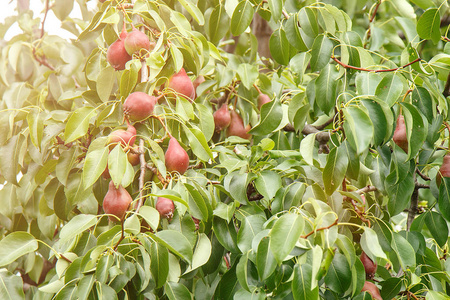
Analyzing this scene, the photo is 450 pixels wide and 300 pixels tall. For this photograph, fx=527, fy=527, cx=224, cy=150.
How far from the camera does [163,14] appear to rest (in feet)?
4.17

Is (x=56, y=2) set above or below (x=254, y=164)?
above

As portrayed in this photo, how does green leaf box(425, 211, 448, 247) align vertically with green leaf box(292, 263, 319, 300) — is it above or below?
below

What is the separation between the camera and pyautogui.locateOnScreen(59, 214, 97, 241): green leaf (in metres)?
0.91

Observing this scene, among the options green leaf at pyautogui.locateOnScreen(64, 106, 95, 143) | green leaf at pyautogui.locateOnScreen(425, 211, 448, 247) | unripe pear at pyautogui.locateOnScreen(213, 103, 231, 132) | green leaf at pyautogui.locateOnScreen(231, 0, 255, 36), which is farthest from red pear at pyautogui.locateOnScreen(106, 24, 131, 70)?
green leaf at pyautogui.locateOnScreen(425, 211, 448, 247)

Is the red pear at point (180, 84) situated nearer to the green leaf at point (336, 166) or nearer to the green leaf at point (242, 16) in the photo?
the green leaf at point (242, 16)

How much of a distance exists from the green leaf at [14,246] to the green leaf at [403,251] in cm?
71

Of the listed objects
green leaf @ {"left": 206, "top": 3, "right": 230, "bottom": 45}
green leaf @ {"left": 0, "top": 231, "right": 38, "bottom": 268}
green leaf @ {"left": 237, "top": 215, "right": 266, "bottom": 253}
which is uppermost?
green leaf @ {"left": 206, "top": 3, "right": 230, "bottom": 45}

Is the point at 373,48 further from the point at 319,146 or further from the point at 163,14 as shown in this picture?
the point at 163,14

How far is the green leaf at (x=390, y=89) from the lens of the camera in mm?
1010

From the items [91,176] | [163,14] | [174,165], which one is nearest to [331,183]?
[174,165]

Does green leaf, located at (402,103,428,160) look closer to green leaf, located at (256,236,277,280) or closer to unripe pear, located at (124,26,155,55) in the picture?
green leaf, located at (256,236,277,280)

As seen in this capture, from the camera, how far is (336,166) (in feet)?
3.41

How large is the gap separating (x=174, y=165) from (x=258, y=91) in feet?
1.96

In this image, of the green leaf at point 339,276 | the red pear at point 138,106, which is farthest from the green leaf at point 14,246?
the green leaf at point 339,276
